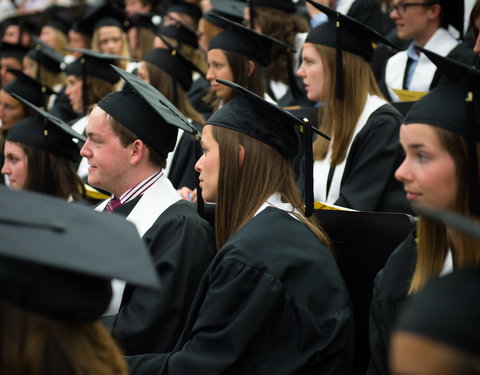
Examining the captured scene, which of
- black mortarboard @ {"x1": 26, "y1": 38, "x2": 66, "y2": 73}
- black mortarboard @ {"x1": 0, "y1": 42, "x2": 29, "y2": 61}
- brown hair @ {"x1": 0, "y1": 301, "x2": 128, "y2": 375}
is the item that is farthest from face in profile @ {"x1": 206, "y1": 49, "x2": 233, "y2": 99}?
black mortarboard @ {"x1": 0, "y1": 42, "x2": 29, "y2": 61}

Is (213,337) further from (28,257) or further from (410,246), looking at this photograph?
(28,257)

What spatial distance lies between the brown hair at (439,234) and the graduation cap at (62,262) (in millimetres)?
1072

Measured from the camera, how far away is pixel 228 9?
6.93 meters

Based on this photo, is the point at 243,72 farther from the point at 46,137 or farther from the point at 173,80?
the point at 46,137

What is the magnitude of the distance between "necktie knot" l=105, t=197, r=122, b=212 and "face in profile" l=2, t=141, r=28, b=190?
1038mm

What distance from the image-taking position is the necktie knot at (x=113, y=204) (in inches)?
159

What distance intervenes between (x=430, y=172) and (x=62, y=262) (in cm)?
129

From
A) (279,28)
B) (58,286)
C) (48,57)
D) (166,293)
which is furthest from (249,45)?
(58,286)

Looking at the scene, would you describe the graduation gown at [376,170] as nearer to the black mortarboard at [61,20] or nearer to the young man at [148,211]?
the young man at [148,211]

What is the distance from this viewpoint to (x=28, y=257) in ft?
5.47

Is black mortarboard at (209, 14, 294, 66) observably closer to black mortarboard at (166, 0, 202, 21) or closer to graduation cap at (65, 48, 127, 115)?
graduation cap at (65, 48, 127, 115)

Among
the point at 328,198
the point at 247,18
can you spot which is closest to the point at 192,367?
the point at 328,198

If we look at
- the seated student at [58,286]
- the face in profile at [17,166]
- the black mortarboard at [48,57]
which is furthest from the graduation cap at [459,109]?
the black mortarboard at [48,57]

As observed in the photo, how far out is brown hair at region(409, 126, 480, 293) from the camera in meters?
2.52
